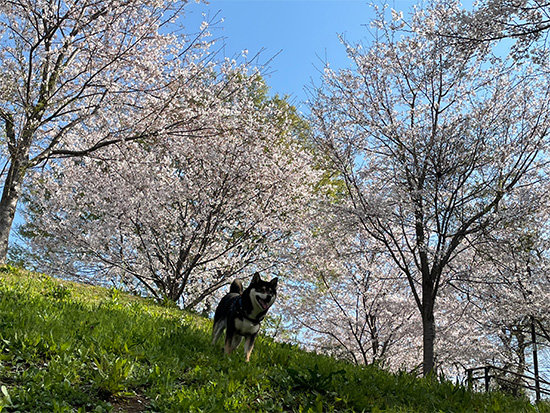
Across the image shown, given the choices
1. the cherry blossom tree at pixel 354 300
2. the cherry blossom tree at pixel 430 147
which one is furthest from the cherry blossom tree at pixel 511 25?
the cherry blossom tree at pixel 354 300

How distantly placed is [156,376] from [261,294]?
154cm

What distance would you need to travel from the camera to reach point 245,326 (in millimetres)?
5469

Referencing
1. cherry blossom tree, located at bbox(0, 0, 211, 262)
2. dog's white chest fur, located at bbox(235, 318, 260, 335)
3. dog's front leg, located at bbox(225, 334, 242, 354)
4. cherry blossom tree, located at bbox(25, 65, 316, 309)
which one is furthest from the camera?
cherry blossom tree, located at bbox(25, 65, 316, 309)

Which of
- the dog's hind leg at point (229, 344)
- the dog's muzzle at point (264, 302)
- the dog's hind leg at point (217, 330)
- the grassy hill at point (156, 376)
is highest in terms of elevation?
the dog's muzzle at point (264, 302)

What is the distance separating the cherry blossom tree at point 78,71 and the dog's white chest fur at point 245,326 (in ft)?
26.8

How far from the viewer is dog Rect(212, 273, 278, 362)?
17.4 ft

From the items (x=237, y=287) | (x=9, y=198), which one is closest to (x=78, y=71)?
(x=9, y=198)

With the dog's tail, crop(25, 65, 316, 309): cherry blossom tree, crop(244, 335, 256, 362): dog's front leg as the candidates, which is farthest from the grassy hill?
crop(25, 65, 316, 309): cherry blossom tree

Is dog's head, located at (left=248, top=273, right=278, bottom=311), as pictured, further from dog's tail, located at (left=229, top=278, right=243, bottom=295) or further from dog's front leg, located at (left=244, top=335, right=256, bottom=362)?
dog's tail, located at (left=229, top=278, right=243, bottom=295)

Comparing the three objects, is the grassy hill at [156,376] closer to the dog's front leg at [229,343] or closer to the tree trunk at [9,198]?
the dog's front leg at [229,343]

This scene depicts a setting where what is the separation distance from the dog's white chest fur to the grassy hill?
0.33m

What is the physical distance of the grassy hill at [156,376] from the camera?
3787mm

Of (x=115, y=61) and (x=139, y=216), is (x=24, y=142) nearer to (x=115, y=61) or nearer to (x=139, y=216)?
(x=115, y=61)

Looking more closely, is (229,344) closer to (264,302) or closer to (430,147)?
(264,302)
